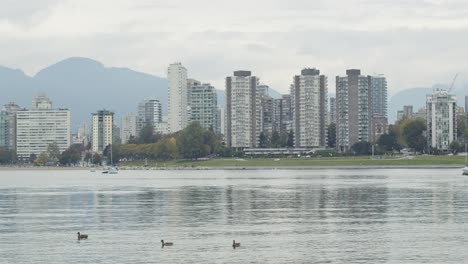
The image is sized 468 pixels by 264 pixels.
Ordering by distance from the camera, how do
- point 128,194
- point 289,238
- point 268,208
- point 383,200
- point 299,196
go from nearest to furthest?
point 289,238 < point 268,208 < point 383,200 < point 299,196 < point 128,194

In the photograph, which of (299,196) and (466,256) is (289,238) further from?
(299,196)

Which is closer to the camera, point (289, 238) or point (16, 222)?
point (289, 238)

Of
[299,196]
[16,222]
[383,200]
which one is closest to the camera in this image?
[16,222]

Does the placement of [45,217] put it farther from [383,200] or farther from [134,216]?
[383,200]

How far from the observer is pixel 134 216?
84812 millimetres

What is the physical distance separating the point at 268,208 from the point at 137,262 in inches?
1529

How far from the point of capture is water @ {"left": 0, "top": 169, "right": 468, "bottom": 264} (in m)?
57.6

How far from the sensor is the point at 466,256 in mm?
55688

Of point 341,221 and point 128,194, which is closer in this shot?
point 341,221

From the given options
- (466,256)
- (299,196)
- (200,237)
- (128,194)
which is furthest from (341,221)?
(128,194)

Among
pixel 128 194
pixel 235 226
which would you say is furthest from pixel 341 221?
pixel 128 194

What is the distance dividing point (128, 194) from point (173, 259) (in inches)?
2737

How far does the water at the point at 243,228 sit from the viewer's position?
57562 millimetres

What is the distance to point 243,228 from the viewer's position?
239ft
